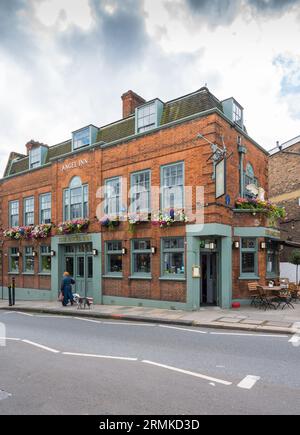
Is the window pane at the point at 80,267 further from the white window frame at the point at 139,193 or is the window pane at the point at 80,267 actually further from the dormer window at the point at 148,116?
the dormer window at the point at 148,116

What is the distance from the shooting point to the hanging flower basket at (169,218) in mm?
14473

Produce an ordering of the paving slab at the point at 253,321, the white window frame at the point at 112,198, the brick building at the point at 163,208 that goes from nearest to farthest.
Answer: the paving slab at the point at 253,321 → the brick building at the point at 163,208 → the white window frame at the point at 112,198

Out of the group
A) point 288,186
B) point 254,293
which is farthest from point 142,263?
point 288,186

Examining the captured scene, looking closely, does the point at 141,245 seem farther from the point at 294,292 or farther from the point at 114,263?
the point at 294,292

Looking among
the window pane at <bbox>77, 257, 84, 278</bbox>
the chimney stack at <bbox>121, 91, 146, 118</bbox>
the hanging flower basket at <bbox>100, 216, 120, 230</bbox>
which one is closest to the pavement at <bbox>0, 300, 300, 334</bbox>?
the window pane at <bbox>77, 257, 84, 278</bbox>

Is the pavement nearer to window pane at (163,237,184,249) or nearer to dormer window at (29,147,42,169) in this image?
window pane at (163,237,184,249)

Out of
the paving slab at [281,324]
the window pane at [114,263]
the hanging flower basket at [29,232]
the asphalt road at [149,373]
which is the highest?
the hanging flower basket at [29,232]

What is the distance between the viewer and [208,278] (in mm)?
15656

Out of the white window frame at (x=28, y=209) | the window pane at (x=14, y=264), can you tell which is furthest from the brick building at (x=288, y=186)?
the window pane at (x=14, y=264)

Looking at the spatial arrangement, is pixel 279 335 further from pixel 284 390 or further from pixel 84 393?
pixel 84 393

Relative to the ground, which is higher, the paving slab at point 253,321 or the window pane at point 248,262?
the window pane at point 248,262

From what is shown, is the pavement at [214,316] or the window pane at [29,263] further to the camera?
the window pane at [29,263]

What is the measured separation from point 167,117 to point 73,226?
7.77 meters

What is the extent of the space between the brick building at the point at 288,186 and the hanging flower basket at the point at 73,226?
13498mm
